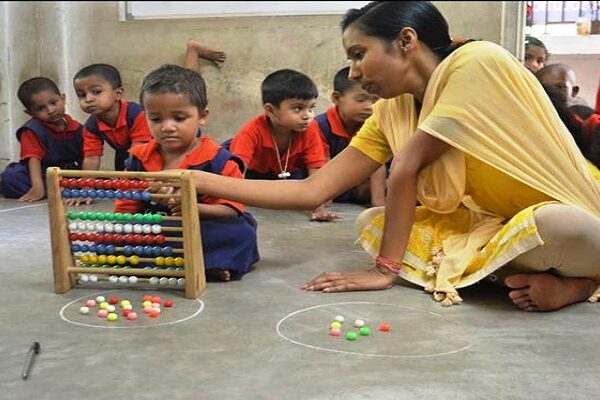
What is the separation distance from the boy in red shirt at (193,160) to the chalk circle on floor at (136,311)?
19 cm

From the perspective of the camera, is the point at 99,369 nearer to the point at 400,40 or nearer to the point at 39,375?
the point at 39,375

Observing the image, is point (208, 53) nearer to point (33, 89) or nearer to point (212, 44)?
point (212, 44)

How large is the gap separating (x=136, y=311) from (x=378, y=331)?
1.93 ft

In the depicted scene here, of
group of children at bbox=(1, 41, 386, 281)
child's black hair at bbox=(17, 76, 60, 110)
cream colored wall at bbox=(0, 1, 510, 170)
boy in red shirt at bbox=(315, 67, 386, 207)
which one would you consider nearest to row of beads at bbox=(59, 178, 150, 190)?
group of children at bbox=(1, 41, 386, 281)

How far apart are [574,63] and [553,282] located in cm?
175

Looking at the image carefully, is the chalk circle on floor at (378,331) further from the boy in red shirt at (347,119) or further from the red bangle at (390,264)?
the boy in red shirt at (347,119)

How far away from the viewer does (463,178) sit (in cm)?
184

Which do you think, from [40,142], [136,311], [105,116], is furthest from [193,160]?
[40,142]

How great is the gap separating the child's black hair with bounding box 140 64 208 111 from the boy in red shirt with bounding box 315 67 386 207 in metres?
1.37

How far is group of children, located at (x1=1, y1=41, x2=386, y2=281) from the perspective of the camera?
2.03 meters

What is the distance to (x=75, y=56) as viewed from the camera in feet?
15.4

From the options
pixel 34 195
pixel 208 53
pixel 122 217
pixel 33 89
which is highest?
pixel 208 53

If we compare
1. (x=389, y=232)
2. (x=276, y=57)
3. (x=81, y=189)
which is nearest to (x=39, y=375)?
(x=81, y=189)

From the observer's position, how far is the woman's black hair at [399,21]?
1.79m
